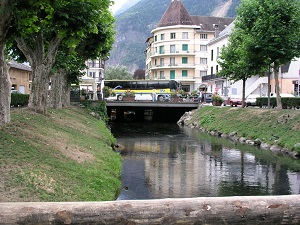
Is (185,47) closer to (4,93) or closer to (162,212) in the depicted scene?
(4,93)

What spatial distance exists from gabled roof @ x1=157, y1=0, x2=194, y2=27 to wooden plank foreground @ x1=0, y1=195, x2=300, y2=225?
85923 millimetres

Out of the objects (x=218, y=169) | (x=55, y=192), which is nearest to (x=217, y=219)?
(x=55, y=192)

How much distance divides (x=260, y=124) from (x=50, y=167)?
22057 millimetres

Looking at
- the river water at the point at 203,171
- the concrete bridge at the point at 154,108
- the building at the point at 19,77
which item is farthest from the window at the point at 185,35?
the river water at the point at 203,171

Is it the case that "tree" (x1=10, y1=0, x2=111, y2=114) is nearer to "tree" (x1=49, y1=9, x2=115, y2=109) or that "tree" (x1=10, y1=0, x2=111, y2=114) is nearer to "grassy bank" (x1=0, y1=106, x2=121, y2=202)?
"tree" (x1=49, y1=9, x2=115, y2=109)

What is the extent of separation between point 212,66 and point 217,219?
231 ft

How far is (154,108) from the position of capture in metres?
56.5

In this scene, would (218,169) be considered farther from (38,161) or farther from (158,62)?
(158,62)

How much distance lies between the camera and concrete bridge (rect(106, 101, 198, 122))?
5100 centimetres

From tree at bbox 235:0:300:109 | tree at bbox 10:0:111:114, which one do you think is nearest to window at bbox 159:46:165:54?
A: tree at bbox 235:0:300:109

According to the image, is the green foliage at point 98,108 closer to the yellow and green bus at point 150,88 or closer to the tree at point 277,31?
the tree at point 277,31

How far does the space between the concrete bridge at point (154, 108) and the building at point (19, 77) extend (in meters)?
11.8

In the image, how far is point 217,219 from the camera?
5.93 m

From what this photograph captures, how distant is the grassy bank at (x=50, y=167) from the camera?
941 cm
